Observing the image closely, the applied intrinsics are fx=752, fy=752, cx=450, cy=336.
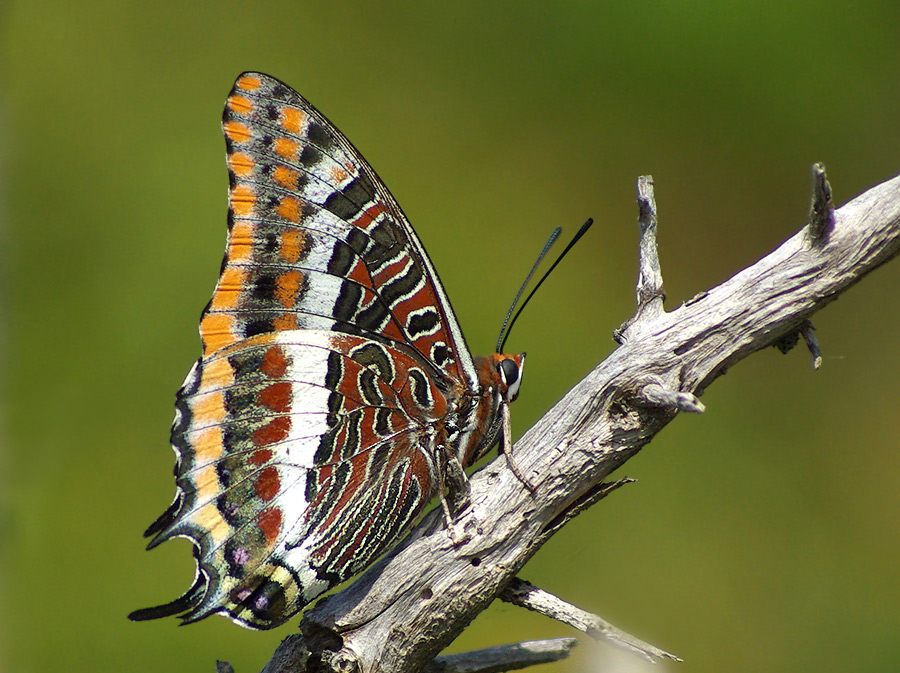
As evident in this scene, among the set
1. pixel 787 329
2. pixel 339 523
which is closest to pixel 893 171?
pixel 787 329

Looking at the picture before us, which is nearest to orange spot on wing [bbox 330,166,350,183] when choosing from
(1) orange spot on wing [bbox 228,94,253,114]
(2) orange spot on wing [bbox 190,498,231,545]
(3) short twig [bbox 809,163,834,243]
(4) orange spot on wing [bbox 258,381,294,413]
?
(1) orange spot on wing [bbox 228,94,253,114]

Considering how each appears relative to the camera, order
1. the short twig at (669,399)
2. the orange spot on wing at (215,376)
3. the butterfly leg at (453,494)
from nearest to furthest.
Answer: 1. the short twig at (669,399)
2. the butterfly leg at (453,494)
3. the orange spot on wing at (215,376)

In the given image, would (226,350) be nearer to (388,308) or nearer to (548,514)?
(388,308)

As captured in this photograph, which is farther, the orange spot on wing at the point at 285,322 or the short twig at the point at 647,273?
the orange spot on wing at the point at 285,322

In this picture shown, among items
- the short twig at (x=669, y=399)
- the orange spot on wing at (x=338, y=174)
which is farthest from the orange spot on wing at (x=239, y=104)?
the short twig at (x=669, y=399)

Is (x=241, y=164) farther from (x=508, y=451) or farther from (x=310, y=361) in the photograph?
(x=508, y=451)

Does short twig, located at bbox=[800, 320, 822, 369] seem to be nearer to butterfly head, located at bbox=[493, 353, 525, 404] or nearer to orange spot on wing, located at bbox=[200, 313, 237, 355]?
butterfly head, located at bbox=[493, 353, 525, 404]

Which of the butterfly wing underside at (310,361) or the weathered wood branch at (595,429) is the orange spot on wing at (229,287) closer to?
the butterfly wing underside at (310,361)

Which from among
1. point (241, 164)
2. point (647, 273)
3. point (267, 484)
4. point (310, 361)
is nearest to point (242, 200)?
point (241, 164)
